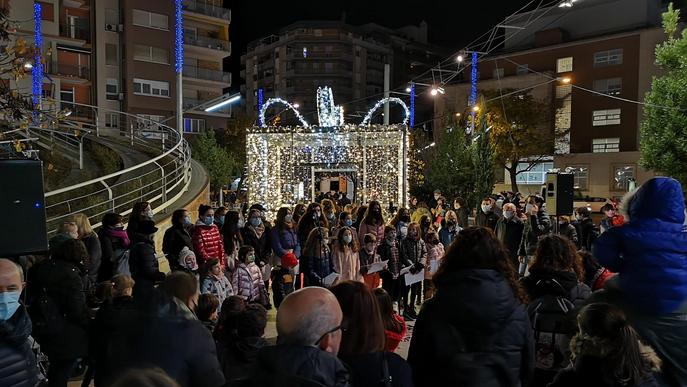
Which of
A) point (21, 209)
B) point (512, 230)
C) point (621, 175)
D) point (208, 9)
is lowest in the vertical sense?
point (512, 230)

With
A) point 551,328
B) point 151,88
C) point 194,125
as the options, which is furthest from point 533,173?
point 551,328

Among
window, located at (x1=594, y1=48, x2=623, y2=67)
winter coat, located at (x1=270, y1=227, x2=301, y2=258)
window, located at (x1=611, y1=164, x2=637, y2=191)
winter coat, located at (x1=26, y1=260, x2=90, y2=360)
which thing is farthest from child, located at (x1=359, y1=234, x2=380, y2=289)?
window, located at (x1=594, y1=48, x2=623, y2=67)

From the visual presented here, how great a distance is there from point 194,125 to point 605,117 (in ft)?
92.8

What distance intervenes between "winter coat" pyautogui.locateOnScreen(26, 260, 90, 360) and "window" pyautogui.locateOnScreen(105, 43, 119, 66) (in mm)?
33902

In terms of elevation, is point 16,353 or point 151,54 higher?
point 151,54

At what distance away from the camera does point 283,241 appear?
8.34 m

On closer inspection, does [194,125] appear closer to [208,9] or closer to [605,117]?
[208,9]

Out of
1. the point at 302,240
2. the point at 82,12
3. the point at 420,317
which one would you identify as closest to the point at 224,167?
the point at 82,12

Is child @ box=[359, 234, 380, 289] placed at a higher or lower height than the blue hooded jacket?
lower

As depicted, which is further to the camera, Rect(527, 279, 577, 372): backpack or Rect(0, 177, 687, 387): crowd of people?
Rect(527, 279, 577, 372): backpack

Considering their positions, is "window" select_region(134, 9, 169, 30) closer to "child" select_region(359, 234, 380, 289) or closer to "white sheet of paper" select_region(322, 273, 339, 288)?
"child" select_region(359, 234, 380, 289)

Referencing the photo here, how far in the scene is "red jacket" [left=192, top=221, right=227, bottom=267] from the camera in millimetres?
6975

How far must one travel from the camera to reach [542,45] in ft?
123

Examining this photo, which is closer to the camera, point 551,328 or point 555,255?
point 551,328
